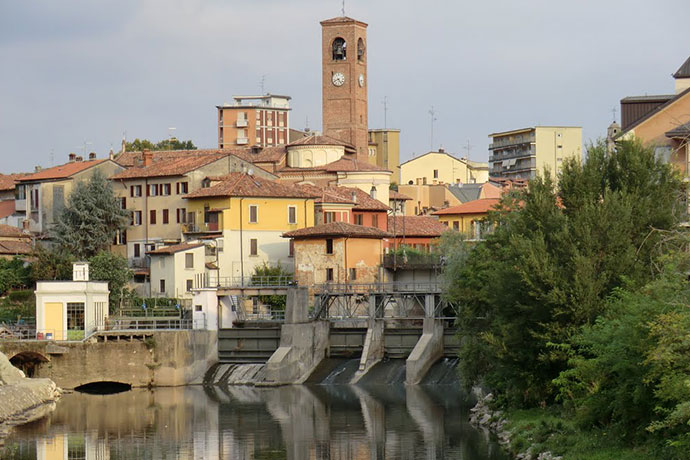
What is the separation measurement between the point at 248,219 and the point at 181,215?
260 inches

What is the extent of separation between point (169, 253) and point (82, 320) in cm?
1126

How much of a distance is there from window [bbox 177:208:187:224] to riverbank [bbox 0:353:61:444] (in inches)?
960

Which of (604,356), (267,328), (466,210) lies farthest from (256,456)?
(466,210)

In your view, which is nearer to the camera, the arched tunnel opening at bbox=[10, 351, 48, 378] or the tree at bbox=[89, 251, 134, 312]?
the arched tunnel opening at bbox=[10, 351, 48, 378]

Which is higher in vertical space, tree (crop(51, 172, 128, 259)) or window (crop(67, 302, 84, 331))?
tree (crop(51, 172, 128, 259))

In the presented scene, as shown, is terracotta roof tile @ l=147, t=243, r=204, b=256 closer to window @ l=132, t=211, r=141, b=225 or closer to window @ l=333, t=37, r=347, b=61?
window @ l=132, t=211, r=141, b=225

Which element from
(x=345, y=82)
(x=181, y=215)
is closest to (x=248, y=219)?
(x=181, y=215)

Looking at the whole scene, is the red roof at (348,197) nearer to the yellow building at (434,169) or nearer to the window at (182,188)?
the window at (182,188)

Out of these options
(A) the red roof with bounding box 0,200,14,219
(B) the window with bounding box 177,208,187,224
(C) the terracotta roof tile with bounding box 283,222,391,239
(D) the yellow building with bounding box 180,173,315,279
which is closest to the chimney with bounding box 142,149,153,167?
(B) the window with bounding box 177,208,187,224

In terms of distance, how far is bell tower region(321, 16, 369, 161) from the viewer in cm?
12025

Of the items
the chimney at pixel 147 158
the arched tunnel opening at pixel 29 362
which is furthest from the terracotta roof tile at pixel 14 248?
the arched tunnel opening at pixel 29 362

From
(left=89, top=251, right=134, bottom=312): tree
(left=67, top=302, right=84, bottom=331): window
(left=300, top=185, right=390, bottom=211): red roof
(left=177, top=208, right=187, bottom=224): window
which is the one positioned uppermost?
(left=300, top=185, right=390, bottom=211): red roof

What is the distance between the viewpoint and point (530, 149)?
154m

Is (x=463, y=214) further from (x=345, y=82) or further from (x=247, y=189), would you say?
(x=345, y=82)
